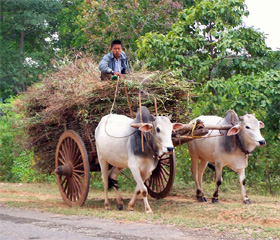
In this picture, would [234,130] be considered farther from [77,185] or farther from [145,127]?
[77,185]

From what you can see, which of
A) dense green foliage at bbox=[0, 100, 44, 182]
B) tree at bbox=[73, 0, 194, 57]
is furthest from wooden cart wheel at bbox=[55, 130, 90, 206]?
tree at bbox=[73, 0, 194, 57]

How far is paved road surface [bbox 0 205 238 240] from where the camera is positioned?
538 centimetres

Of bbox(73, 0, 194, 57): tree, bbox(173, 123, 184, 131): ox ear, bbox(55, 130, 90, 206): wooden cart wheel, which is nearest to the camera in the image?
bbox(173, 123, 184, 131): ox ear

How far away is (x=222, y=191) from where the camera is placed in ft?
34.2

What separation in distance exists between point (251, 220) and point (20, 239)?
2.98 metres

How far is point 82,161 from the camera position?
27.1 ft

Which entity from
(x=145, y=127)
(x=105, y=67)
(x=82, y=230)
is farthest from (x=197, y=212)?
(x=105, y=67)

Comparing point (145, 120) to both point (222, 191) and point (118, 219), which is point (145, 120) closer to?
point (118, 219)

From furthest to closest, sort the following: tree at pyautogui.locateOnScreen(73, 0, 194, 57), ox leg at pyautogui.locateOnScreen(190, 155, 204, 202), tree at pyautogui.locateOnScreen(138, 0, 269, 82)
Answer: tree at pyautogui.locateOnScreen(73, 0, 194, 57) < tree at pyautogui.locateOnScreen(138, 0, 269, 82) < ox leg at pyautogui.locateOnScreen(190, 155, 204, 202)

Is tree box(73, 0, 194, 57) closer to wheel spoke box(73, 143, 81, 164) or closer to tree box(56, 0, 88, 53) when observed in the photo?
wheel spoke box(73, 143, 81, 164)

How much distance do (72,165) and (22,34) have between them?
16.2 m

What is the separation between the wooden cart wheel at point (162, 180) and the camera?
859cm

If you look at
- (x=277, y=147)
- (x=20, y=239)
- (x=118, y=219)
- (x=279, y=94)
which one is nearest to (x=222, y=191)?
(x=277, y=147)

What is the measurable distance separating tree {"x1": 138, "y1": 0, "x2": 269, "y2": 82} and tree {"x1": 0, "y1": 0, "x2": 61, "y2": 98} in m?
12.1
